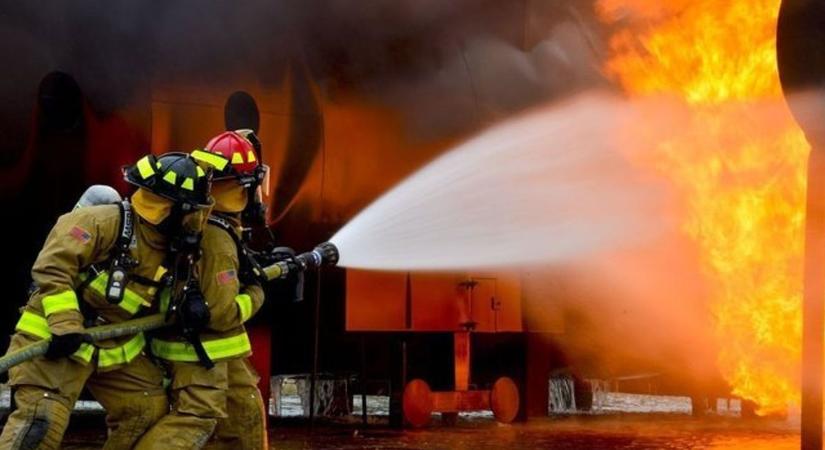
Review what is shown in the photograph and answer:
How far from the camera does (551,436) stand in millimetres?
9109

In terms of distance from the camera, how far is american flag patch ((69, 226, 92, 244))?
482cm

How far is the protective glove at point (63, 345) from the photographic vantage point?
466 cm

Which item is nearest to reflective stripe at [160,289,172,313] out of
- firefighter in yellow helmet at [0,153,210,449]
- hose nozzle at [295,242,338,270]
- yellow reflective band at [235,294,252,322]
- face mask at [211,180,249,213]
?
firefighter in yellow helmet at [0,153,210,449]

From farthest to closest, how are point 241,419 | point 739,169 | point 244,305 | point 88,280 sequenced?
point 739,169 → point 241,419 → point 244,305 → point 88,280

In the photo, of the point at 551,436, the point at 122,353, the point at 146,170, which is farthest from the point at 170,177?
the point at 551,436

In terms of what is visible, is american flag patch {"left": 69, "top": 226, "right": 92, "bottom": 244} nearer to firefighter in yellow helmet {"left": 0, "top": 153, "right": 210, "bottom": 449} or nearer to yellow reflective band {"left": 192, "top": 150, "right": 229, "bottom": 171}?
firefighter in yellow helmet {"left": 0, "top": 153, "right": 210, "bottom": 449}

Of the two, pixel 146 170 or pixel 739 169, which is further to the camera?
pixel 739 169

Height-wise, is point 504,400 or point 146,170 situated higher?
point 146,170

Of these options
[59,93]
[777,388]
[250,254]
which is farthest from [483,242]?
[250,254]

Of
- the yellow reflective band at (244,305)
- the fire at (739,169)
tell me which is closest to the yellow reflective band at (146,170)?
the yellow reflective band at (244,305)

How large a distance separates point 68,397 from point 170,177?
1.01 metres

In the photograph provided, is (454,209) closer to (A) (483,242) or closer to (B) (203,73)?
(A) (483,242)

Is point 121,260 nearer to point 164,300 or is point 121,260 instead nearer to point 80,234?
point 80,234

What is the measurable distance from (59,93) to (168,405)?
3.54 m
